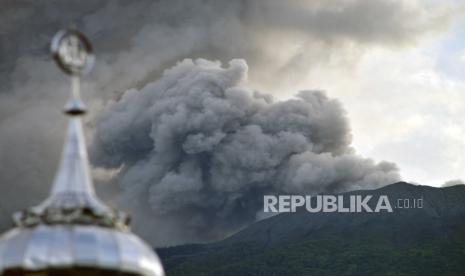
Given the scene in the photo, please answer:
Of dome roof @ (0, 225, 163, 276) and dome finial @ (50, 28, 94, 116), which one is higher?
dome finial @ (50, 28, 94, 116)

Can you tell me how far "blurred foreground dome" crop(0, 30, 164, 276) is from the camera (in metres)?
26.3

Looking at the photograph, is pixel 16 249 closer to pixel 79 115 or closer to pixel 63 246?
pixel 63 246

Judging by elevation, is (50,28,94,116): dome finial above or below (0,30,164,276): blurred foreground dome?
above

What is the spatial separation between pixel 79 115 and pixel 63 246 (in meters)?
3.77

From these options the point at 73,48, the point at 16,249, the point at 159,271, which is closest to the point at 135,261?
the point at 159,271

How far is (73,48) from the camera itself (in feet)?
93.9

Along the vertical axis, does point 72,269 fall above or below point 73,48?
below

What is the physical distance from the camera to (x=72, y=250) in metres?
26.1

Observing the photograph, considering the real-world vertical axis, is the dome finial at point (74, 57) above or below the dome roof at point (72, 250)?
above

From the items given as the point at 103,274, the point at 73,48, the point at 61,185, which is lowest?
the point at 103,274

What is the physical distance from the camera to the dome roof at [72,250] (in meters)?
26.1

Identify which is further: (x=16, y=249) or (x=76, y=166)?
(x=76, y=166)

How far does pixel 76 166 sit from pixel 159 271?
10.5 feet

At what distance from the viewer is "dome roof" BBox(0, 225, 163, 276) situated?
26.1 meters
